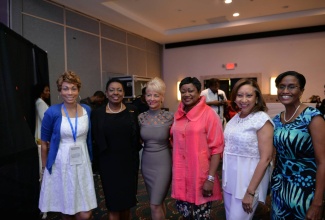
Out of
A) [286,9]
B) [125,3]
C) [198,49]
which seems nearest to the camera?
[125,3]

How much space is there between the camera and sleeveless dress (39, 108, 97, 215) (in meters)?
2.26

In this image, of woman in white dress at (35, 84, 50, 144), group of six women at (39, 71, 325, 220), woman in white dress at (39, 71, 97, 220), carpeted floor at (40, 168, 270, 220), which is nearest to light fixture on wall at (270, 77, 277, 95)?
carpeted floor at (40, 168, 270, 220)

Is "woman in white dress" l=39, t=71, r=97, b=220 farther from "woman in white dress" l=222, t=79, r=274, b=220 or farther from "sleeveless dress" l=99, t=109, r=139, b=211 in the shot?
"woman in white dress" l=222, t=79, r=274, b=220

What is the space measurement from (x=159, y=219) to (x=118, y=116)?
3.40 ft

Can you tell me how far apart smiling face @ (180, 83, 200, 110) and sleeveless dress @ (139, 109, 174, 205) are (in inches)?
11.9

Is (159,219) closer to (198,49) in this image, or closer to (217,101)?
(217,101)

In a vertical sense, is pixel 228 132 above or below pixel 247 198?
above

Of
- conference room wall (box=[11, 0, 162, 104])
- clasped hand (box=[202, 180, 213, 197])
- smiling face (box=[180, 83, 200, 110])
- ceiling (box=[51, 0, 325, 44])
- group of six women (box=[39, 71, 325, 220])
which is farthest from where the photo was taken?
ceiling (box=[51, 0, 325, 44])

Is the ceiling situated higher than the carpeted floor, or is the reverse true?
the ceiling

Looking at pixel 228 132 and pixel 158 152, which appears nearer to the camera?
pixel 228 132

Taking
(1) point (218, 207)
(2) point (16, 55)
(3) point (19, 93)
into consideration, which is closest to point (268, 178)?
(1) point (218, 207)

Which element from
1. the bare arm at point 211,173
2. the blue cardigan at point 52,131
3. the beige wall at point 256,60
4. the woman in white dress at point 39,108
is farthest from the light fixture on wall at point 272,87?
the blue cardigan at point 52,131

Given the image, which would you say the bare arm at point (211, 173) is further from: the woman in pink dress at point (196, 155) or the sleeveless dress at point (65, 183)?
the sleeveless dress at point (65, 183)

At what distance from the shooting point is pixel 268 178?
1.90m
